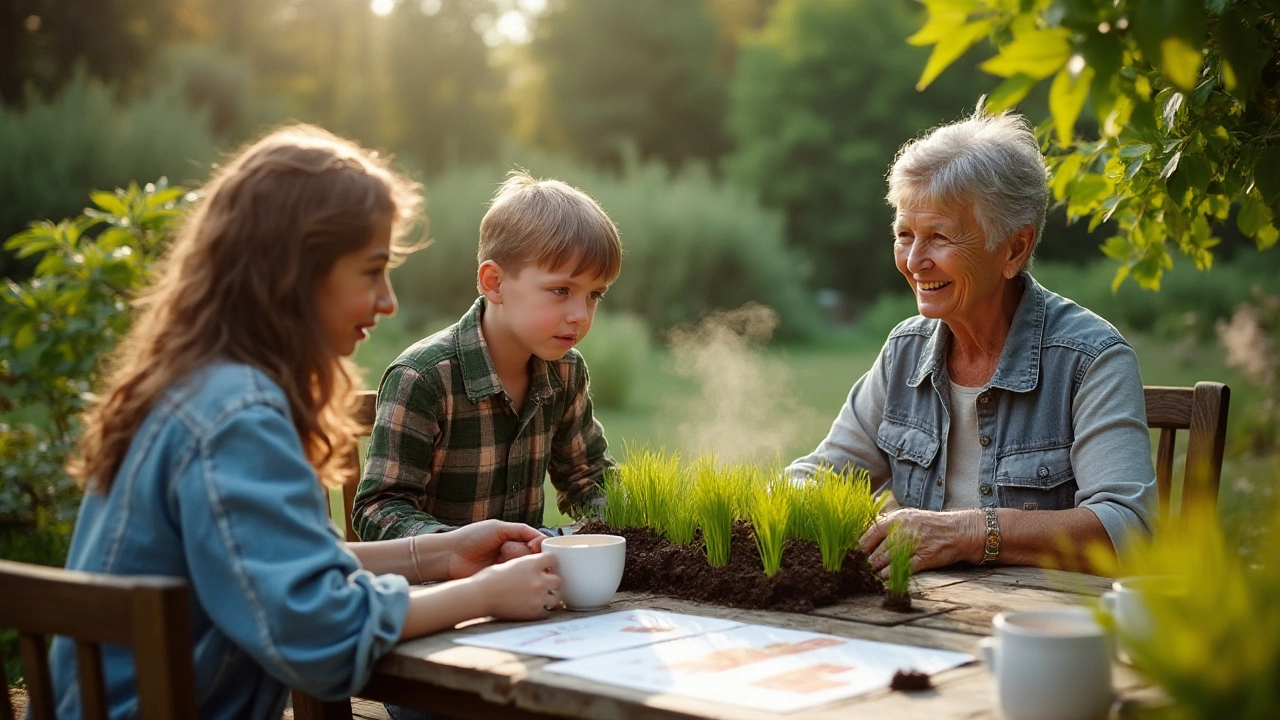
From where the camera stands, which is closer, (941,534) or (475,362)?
(941,534)

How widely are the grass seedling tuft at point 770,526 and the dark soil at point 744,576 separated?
20 millimetres

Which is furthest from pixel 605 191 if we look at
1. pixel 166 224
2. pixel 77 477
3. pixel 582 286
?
pixel 77 477

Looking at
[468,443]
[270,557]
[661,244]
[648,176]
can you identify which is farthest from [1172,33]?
[648,176]

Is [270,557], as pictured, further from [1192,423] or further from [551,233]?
[1192,423]

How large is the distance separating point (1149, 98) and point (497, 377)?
1.49 metres

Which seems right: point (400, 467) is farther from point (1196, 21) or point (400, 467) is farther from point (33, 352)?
point (33, 352)

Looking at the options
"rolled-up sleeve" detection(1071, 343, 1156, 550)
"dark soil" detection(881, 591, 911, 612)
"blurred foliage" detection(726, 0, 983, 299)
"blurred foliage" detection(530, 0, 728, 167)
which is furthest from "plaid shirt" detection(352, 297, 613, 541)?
"blurred foliage" detection(530, 0, 728, 167)

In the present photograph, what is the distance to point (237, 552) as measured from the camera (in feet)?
4.89

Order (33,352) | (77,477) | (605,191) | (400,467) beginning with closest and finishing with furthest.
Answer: (77,477), (400,467), (33,352), (605,191)

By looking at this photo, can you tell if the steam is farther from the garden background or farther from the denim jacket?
the denim jacket

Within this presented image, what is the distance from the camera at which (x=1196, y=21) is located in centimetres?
131

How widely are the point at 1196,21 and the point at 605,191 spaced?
1343cm

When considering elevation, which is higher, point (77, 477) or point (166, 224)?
point (166, 224)

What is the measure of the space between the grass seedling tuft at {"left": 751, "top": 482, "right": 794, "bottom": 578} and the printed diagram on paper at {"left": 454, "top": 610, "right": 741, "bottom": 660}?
19cm
